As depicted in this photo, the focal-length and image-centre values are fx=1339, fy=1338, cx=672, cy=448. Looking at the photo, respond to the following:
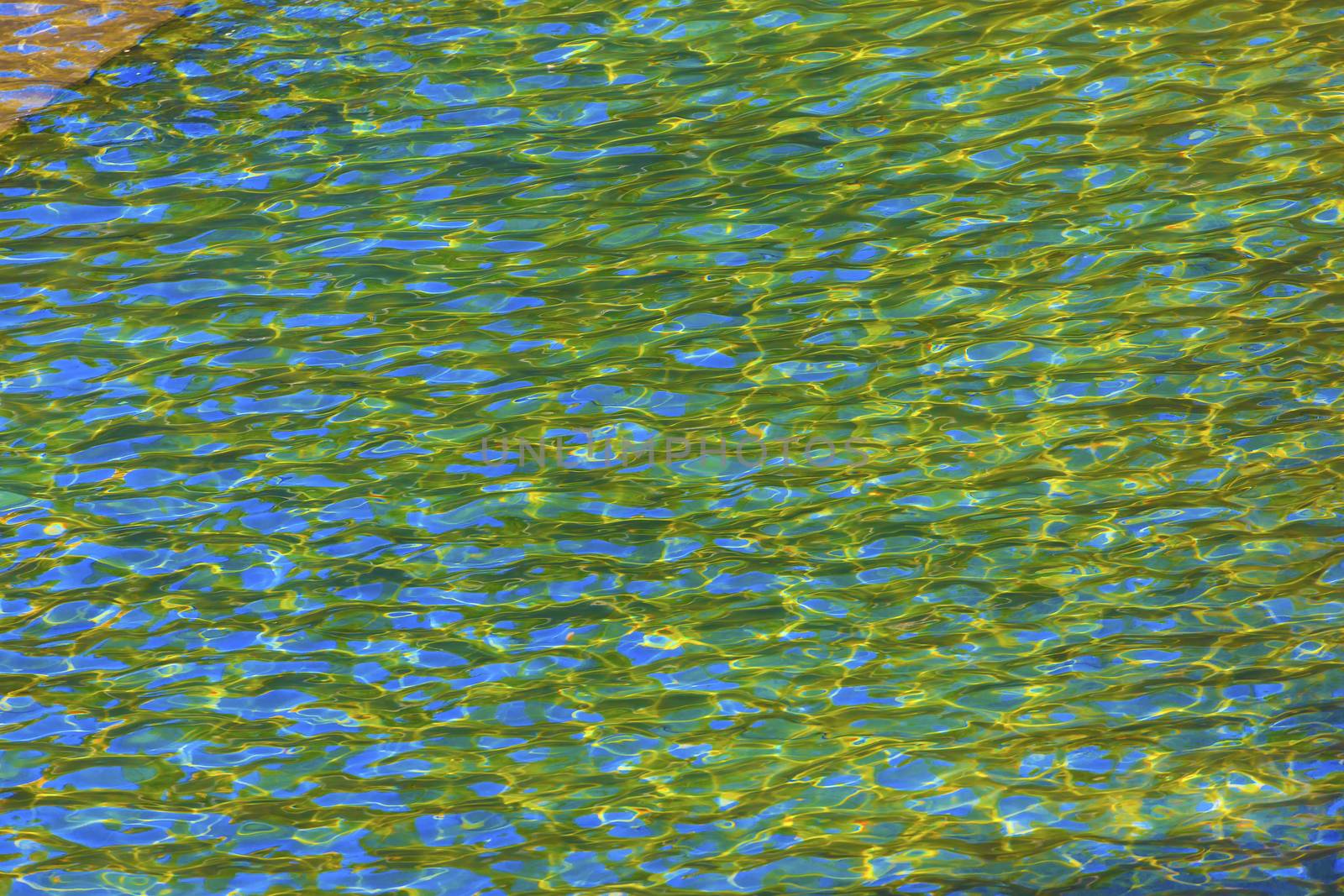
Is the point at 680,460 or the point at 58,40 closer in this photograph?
the point at 680,460

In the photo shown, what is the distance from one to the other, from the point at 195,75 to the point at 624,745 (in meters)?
2.89

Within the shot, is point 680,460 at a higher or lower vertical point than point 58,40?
lower

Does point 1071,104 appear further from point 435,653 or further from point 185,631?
point 185,631

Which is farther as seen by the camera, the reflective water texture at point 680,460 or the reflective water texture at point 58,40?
the reflective water texture at point 58,40

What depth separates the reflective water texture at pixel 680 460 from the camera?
244 centimetres

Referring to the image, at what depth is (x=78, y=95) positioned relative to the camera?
432cm

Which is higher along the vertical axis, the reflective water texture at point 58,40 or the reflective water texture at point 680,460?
the reflective water texture at point 58,40

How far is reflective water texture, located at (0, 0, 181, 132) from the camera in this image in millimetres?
4332

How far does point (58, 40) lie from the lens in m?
4.50

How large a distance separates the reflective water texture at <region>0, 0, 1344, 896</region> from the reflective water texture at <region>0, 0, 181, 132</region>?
0.14 m

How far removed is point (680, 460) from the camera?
320 cm

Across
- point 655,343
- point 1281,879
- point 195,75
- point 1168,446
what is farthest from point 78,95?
point 1281,879

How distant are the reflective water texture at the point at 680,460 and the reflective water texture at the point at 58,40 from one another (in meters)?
0.14

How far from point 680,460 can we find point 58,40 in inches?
111
